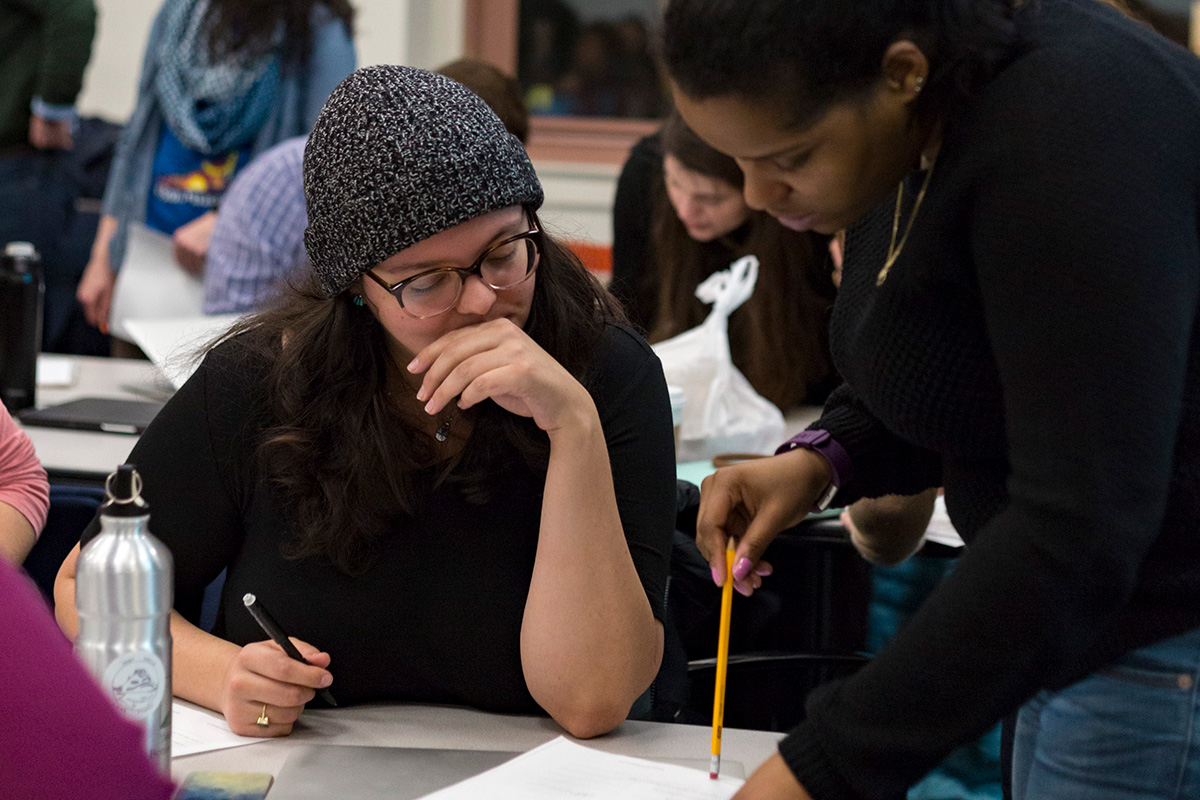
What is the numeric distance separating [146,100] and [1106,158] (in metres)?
3.07

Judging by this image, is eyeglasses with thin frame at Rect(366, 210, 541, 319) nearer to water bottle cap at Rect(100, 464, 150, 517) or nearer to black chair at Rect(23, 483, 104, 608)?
water bottle cap at Rect(100, 464, 150, 517)

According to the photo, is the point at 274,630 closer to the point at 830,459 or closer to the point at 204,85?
the point at 830,459

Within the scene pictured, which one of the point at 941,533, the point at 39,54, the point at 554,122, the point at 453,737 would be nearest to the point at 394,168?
the point at 453,737

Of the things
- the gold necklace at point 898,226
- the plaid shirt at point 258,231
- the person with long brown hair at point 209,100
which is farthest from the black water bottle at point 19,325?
the gold necklace at point 898,226

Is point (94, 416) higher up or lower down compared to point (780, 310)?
lower down

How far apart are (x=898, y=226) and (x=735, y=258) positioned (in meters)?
1.72

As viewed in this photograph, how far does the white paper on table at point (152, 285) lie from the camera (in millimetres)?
2986

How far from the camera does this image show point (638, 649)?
123 centimetres

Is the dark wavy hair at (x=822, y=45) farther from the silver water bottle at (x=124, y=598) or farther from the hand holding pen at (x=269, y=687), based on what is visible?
the hand holding pen at (x=269, y=687)

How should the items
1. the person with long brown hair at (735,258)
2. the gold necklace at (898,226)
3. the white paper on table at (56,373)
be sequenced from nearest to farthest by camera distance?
the gold necklace at (898,226)
the person with long brown hair at (735,258)
the white paper on table at (56,373)

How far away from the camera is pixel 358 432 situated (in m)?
1.33

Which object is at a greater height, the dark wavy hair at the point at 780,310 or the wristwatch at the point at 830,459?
the wristwatch at the point at 830,459

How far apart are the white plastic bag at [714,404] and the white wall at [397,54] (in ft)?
7.42

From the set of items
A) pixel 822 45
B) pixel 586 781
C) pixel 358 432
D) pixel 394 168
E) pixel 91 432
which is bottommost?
pixel 91 432
